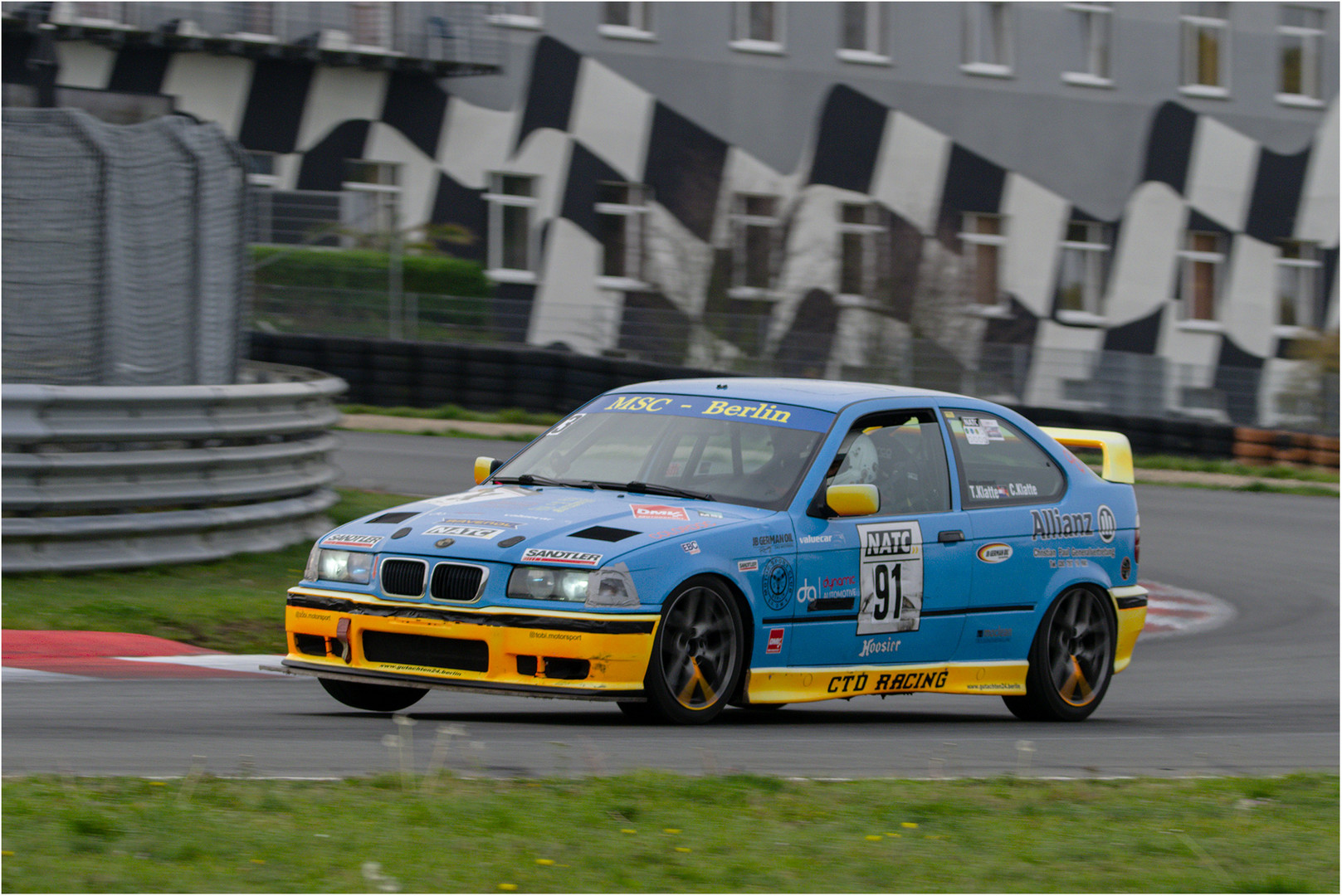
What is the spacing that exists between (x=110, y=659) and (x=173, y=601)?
60.4 inches

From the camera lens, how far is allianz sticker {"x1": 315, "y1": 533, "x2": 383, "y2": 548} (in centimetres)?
748

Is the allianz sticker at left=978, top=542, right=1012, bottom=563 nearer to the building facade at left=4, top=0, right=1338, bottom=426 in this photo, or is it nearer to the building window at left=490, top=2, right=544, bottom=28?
the building facade at left=4, top=0, right=1338, bottom=426

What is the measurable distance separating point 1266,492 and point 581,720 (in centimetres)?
1936

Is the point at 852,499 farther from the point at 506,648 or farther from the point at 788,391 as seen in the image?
the point at 506,648

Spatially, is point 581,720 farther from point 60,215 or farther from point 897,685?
point 60,215

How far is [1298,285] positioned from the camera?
39312 millimetres

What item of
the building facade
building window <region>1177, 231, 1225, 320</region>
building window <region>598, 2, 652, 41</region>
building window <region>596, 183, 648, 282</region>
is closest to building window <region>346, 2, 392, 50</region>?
the building facade

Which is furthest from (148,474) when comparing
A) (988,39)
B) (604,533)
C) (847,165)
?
(988,39)

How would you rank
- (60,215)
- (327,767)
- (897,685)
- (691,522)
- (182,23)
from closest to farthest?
(327,767)
(691,522)
(897,685)
(60,215)
(182,23)

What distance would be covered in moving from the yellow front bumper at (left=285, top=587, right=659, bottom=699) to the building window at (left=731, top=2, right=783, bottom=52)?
2736 cm

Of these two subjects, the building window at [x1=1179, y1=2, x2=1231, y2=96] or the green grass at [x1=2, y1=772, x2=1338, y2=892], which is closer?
the green grass at [x1=2, y1=772, x2=1338, y2=892]

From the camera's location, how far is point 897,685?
8.32 meters

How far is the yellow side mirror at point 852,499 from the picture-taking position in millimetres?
7832

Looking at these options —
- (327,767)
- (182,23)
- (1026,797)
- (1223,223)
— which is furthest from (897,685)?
(1223,223)
